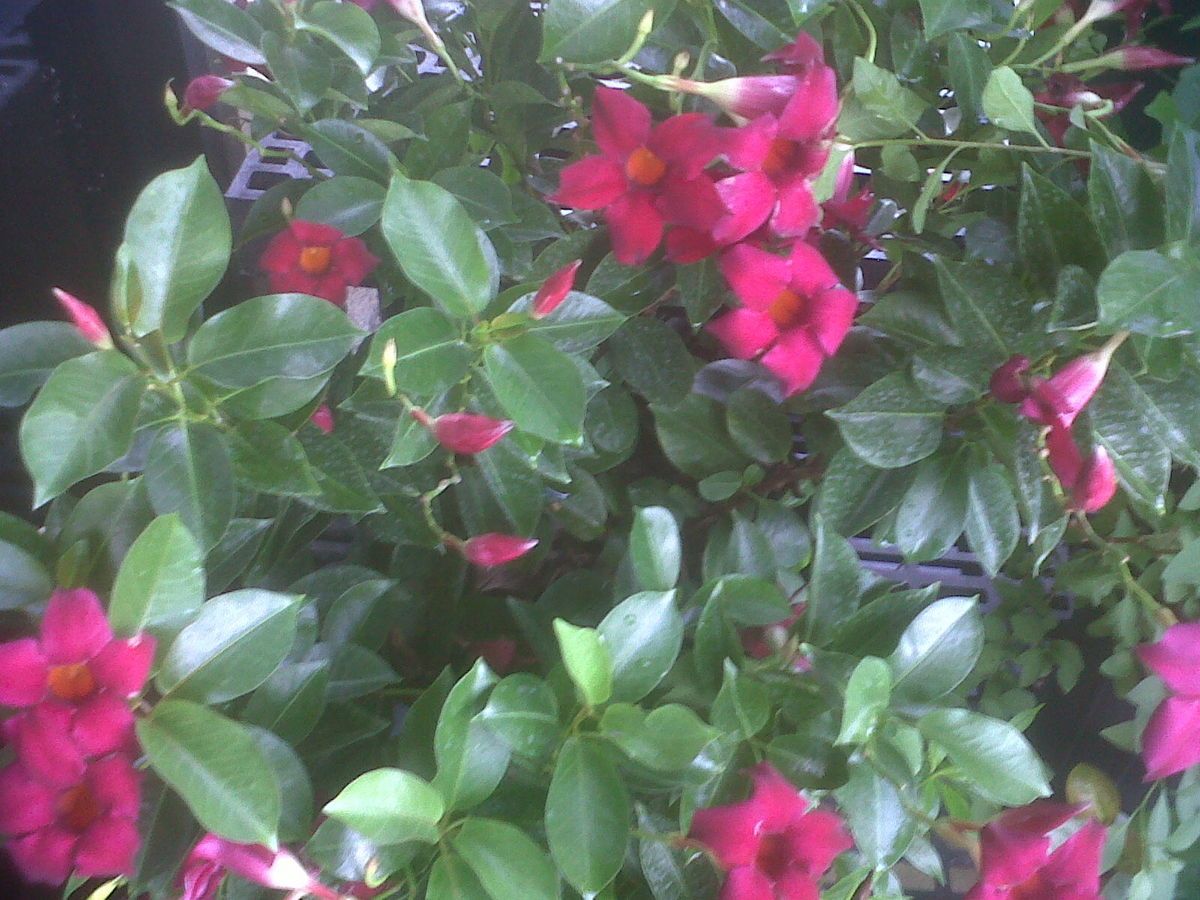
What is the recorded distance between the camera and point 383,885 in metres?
0.50

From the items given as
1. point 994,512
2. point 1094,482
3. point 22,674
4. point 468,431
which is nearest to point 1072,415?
point 1094,482

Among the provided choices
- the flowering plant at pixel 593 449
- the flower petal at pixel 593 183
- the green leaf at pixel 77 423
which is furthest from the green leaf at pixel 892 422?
the green leaf at pixel 77 423

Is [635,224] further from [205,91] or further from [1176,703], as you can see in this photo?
[1176,703]

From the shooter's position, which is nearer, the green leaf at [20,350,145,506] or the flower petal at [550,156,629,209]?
the green leaf at [20,350,145,506]

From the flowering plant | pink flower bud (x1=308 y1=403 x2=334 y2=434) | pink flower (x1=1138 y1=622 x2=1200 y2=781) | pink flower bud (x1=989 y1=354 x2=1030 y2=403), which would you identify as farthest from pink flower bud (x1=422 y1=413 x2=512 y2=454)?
pink flower (x1=1138 y1=622 x2=1200 y2=781)

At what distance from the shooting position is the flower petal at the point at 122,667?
421 mm

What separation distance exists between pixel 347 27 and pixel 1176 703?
70cm

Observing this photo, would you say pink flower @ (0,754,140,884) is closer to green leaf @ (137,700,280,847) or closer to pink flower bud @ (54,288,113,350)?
green leaf @ (137,700,280,847)

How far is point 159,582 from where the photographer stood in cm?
44

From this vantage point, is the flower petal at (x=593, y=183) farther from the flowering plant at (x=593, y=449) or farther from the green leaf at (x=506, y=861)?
the green leaf at (x=506, y=861)

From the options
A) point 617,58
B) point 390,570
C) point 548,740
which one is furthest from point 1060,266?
point 390,570

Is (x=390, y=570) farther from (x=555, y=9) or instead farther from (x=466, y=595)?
(x=555, y=9)

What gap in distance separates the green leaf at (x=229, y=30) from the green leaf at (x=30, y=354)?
266 millimetres

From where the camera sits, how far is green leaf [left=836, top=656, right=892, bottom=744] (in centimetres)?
48
